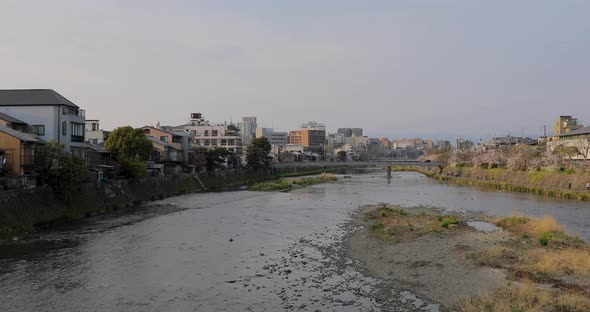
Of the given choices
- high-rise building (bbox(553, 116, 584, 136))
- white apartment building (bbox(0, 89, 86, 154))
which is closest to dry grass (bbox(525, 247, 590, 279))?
white apartment building (bbox(0, 89, 86, 154))

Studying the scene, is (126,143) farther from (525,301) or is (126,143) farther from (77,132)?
(525,301)

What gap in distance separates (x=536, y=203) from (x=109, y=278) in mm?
34055


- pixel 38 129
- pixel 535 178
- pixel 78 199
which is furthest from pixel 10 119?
pixel 535 178

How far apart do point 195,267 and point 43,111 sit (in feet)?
80.1

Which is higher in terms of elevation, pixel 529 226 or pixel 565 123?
pixel 565 123

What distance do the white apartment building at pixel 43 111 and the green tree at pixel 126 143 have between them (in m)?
5.90

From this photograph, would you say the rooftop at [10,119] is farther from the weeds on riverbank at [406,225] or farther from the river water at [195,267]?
the weeds on riverbank at [406,225]

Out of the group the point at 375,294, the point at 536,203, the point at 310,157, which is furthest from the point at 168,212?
the point at 310,157

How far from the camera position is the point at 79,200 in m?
30.0

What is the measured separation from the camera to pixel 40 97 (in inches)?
1387

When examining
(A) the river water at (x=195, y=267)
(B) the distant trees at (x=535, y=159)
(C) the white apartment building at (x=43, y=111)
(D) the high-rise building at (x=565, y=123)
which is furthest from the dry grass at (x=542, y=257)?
(D) the high-rise building at (x=565, y=123)

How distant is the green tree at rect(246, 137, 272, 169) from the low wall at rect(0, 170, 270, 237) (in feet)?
76.4

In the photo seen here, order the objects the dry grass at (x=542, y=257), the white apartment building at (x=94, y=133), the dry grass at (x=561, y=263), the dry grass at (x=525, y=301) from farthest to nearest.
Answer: the white apartment building at (x=94, y=133)
the dry grass at (x=561, y=263)
the dry grass at (x=542, y=257)
the dry grass at (x=525, y=301)

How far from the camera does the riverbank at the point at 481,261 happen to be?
11969mm
